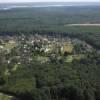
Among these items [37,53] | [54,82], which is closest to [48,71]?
[54,82]

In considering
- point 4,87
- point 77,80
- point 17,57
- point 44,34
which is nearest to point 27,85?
point 4,87

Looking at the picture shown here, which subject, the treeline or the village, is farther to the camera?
the village

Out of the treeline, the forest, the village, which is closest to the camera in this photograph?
the treeline

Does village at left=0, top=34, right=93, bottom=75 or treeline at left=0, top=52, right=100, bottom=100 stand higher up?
treeline at left=0, top=52, right=100, bottom=100

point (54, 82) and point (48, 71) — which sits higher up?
point (54, 82)

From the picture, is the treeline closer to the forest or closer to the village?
the forest

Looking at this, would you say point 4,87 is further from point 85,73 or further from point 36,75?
point 85,73

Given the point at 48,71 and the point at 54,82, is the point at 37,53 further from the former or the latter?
the point at 54,82

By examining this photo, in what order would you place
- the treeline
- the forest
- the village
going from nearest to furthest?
the treeline, the forest, the village

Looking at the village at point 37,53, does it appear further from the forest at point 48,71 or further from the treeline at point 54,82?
the treeline at point 54,82

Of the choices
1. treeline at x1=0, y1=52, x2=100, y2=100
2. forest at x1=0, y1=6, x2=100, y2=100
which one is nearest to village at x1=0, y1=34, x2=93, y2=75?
forest at x1=0, y1=6, x2=100, y2=100

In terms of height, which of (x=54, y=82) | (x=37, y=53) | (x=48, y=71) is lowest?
(x=37, y=53)

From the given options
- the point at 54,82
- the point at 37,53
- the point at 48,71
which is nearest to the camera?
the point at 54,82
